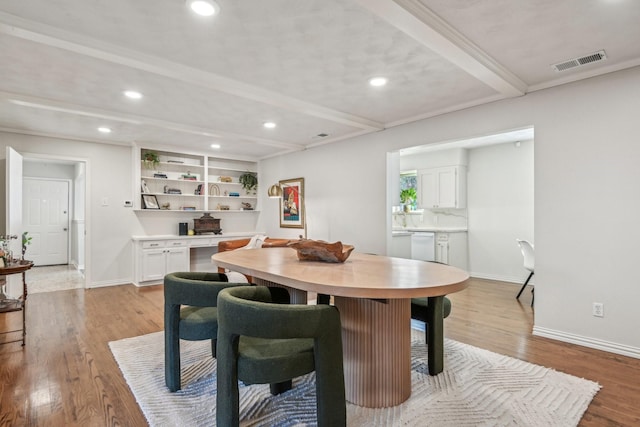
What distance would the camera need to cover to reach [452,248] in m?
6.08

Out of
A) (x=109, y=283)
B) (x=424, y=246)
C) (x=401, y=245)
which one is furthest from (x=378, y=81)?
(x=109, y=283)

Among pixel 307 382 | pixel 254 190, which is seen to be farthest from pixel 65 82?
pixel 254 190

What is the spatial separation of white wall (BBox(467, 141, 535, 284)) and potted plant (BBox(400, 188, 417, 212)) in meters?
1.08

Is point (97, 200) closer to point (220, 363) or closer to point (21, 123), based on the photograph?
point (21, 123)

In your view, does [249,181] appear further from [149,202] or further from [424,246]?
[424,246]

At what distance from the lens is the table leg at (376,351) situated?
198 centimetres

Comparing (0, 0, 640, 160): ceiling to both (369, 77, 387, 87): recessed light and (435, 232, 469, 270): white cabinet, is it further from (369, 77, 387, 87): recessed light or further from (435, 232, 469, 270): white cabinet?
(435, 232, 469, 270): white cabinet

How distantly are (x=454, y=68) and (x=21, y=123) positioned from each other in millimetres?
5313

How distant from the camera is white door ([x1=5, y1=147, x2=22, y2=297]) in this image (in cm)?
411

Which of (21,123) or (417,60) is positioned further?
(21,123)

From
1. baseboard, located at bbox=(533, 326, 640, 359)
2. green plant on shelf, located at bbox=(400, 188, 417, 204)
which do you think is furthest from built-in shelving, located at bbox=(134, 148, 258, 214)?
baseboard, located at bbox=(533, 326, 640, 359)

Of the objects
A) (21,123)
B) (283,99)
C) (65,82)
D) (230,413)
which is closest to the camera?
(230,413)

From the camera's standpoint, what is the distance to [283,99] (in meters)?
3.57

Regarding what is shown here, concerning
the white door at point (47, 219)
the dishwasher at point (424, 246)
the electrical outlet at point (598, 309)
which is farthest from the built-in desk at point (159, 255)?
the electrical outlet at point (598, 309)
